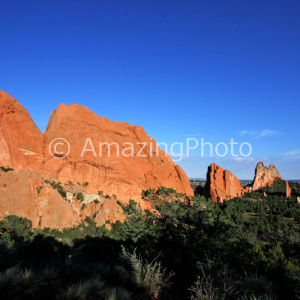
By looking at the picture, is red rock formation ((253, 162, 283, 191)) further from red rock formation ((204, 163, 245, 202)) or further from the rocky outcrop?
the rocky outcrop

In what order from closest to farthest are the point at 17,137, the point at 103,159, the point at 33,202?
1. the point at 33,202
2. the point at 17,137
3. the point at 103,159

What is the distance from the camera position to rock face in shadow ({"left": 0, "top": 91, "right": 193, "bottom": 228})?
23234 millimetres

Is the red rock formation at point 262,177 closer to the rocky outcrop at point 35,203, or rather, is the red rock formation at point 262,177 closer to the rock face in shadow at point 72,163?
the rock face in shadow at point 72,163

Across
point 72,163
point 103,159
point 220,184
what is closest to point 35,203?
point 72,163

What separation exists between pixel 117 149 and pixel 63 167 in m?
11.2

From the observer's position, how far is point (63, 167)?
3194 cm

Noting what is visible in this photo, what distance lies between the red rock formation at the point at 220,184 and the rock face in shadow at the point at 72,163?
28574 millimetres

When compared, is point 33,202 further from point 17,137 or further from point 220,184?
point 220,184

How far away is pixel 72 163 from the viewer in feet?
109

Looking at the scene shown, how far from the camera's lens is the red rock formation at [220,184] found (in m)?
71.7

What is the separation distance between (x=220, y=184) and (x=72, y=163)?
203 feet

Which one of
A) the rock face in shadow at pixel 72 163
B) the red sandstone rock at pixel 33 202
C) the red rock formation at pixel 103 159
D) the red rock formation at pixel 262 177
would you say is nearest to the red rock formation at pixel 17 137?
the rock face in shadow at pixel 72 163

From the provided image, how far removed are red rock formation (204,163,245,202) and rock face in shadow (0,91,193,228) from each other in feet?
93.7

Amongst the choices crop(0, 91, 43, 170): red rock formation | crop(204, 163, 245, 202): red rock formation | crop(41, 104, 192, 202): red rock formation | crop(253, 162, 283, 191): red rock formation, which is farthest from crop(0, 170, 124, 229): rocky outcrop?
crop(253, 162, 283, 191): red rock formation
